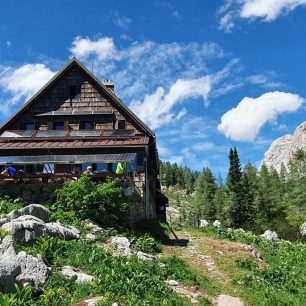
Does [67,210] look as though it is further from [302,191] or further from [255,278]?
[302,191]

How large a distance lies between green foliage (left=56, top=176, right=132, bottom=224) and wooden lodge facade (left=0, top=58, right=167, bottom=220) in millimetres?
6090

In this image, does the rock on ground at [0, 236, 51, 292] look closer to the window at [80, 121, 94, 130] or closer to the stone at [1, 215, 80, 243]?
the stone at [1, 215, 80, 243]

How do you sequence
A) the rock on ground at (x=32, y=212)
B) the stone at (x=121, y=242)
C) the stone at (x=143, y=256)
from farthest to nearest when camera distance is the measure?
the stone at (x=121, y=242) → the rock on ground at (x=32, y=212) → the stone at (x=143, y=256)

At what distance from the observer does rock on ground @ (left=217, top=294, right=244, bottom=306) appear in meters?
13.0

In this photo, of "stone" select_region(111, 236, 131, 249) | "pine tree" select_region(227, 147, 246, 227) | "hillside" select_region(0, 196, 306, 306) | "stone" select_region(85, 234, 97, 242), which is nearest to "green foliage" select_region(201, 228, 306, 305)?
"hillside" select_region(0, 196, 306, 306)

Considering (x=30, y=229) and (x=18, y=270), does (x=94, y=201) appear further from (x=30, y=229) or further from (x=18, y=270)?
(x=18, y=270)

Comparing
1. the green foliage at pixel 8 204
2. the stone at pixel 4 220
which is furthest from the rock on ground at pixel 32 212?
the green foliage at pixel 8 204

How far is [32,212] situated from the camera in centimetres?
1742

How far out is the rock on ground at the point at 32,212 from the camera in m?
17.1

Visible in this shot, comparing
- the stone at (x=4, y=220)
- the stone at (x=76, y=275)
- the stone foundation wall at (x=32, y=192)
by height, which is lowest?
the stone at (x=76, y=275)

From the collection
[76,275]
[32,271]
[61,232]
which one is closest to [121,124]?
[61,232]

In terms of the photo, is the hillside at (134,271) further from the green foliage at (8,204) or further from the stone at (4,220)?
the stone at (4,220)

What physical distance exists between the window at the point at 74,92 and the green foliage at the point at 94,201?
41.1 ft

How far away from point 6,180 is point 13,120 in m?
10.4
